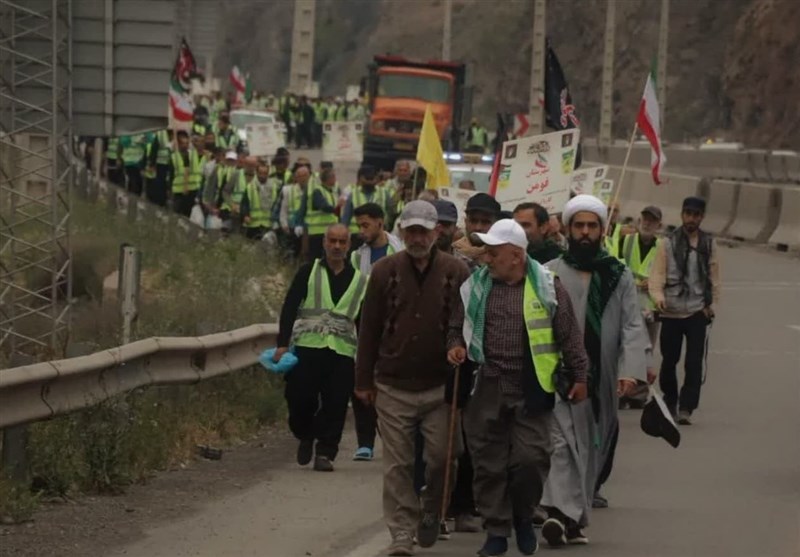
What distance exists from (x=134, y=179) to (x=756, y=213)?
10827 millimetres

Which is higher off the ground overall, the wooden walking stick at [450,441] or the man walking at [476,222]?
the man walking at [476,222]

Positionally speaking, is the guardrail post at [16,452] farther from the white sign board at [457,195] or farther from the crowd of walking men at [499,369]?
the white sign board at [457,195]

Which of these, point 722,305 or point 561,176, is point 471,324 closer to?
point 561,176

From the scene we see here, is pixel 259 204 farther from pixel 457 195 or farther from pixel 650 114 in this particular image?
pixel 650 114

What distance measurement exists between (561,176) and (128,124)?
14.6ft

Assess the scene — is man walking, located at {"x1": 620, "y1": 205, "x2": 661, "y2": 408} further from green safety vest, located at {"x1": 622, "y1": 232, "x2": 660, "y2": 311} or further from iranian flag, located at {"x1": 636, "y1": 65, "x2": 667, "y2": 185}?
iranian flag, located at {"x1": 636, "y1": 65, "x2": 667, "y2": 185}

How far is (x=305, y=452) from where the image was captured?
13.6 m

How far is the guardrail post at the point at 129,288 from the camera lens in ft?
49.5

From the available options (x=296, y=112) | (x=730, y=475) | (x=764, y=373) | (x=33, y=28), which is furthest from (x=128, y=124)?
(x=296, y=112)

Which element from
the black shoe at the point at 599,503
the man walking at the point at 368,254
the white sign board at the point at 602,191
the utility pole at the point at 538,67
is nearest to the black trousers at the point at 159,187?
the utility pole at the point at 538,67

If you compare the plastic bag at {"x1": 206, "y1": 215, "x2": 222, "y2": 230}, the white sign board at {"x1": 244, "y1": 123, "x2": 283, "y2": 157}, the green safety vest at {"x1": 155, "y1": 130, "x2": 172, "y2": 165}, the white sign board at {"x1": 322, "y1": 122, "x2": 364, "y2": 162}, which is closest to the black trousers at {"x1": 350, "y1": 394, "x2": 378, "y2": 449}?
the plastic bag at {"x1": 206, "y1": 215, "x2": 222, "y2": 230}

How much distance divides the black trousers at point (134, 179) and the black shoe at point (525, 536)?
90.6 feet

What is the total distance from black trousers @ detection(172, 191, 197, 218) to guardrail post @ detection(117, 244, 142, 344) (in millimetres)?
17628

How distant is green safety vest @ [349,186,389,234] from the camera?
2453 centimetres
